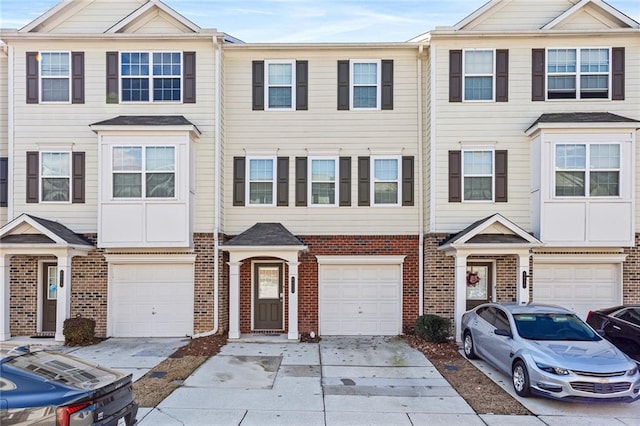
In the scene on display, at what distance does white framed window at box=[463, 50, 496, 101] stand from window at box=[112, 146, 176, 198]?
871 centimetres

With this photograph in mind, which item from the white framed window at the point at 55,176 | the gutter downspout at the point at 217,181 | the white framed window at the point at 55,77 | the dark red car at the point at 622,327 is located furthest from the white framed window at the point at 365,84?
the white framed window at the point at 55,176

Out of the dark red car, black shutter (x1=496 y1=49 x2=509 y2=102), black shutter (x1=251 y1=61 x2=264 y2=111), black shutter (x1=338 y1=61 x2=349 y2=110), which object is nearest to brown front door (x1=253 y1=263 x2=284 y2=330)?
black shutter (x1=251 y1=61 x2=264 y2=111)

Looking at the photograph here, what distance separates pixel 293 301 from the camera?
39.8 ft

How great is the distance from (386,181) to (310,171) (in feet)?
7.63

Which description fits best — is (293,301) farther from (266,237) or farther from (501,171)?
Answer: (501,171)

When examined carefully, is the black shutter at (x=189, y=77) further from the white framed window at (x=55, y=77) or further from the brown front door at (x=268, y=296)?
the brown front door at (x=268, y=296)

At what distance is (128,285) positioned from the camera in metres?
12.5

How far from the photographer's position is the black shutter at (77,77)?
491 inches

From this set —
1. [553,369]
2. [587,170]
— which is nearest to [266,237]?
[553,369]

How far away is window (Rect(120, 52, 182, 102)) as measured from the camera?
12.5m

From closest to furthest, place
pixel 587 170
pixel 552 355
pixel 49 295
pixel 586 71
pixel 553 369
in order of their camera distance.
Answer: pixel 553 369, pixel 552 355, pixel 587 170, pixel 586 71, pixel 49 295

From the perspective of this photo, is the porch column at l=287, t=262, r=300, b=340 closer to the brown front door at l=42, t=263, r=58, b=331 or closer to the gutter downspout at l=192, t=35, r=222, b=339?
the gutter downspout at l=192, t=35, r=222, b=339

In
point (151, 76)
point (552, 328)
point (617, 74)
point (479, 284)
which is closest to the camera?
point (552, 328)

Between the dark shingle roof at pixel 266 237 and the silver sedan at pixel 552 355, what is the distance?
5.43 metres
